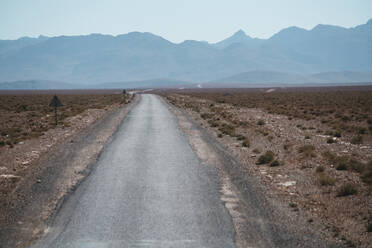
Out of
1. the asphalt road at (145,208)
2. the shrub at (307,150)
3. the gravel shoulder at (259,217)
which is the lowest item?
the gravel shoulder at (259,217)

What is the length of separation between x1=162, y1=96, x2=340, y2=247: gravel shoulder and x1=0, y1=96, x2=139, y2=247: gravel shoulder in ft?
12.6

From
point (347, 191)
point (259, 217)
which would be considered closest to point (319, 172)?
point (347, 191)

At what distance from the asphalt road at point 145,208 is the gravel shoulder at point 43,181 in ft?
1.09

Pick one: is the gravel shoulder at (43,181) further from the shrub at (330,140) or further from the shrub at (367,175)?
the shrub at (330,140)

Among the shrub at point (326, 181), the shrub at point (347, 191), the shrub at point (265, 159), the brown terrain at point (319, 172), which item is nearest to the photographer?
the brown terrain at point (319, 172)

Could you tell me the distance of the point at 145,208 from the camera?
8000 millimetres

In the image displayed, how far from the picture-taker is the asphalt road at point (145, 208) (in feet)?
21.3

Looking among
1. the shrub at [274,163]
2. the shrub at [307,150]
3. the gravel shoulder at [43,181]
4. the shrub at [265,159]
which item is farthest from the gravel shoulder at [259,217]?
the gravel shoulder at [43,181]

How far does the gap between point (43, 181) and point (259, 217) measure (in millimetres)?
6152

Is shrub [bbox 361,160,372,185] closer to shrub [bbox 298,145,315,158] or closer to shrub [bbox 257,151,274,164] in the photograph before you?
shrub [bbox 298,145,315,158]

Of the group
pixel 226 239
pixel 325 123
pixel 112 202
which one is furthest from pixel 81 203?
pixel 325 123

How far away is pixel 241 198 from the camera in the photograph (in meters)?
8.81

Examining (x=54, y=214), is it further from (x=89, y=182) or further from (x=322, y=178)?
(x=322, y=178)

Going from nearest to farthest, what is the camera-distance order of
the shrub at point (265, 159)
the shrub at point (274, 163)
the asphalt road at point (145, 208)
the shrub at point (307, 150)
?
the asphalt road at point (145, 208)
the shrub at point (274, 163)
the shrub at point (265, 159)
the shrub at point (307, 150)
